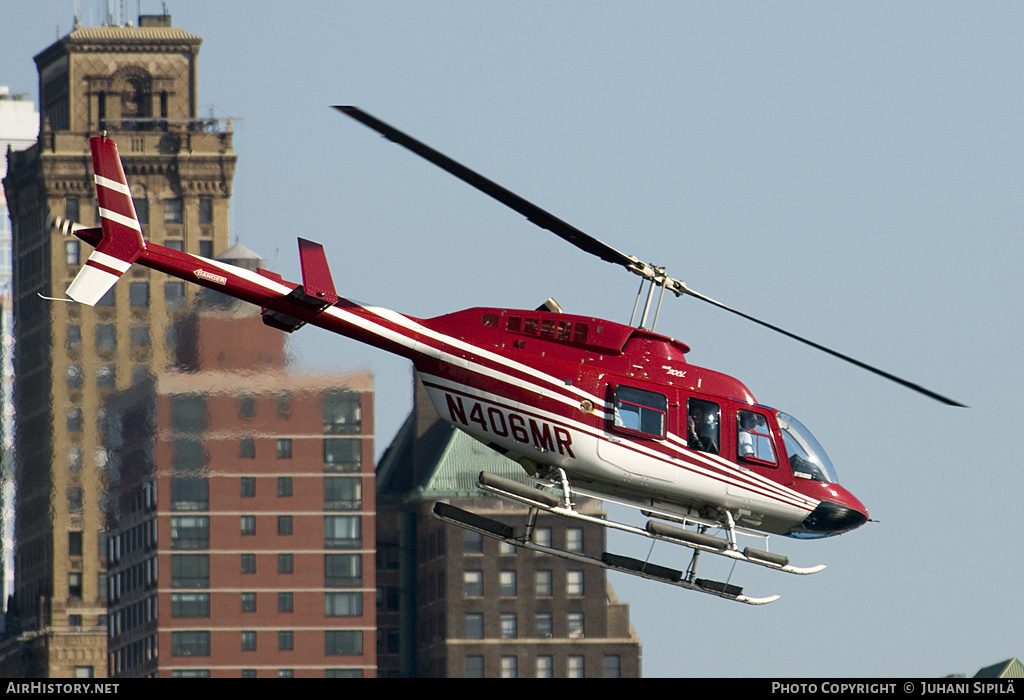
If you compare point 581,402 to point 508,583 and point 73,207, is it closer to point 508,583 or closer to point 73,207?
point 508,583

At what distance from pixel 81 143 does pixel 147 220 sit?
339 inches

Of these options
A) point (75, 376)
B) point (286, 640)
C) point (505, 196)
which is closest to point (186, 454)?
point (286, 640)

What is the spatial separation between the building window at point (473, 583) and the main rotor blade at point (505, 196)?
108 metres

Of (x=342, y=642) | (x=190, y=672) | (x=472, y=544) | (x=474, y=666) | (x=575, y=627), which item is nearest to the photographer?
(x=190, y=672)

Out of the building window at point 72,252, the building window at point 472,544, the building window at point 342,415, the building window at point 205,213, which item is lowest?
the building window at point 472,544

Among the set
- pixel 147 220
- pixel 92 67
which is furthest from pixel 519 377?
pixel 92 67

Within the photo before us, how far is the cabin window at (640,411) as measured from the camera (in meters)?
43.2

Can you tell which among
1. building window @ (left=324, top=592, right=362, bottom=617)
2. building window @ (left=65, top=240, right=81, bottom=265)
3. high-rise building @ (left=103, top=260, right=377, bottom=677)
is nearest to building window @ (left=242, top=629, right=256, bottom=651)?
high-rise building @ (left=103, top=260, right=377, bottom=677)

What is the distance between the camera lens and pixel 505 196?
4053 cm

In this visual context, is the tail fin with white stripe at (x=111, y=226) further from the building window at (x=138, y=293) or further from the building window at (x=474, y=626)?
the building window at (x=474, y=626)

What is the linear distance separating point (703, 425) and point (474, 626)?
10894 cm

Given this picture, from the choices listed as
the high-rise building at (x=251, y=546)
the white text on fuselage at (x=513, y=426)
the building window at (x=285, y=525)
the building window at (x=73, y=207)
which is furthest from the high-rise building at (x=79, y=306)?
the white text on fuselage at (x=513, y=426)

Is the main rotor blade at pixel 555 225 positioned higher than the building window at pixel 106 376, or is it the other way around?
the building window at pixel 106 376

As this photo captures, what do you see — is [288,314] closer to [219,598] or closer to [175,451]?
[175,451]
